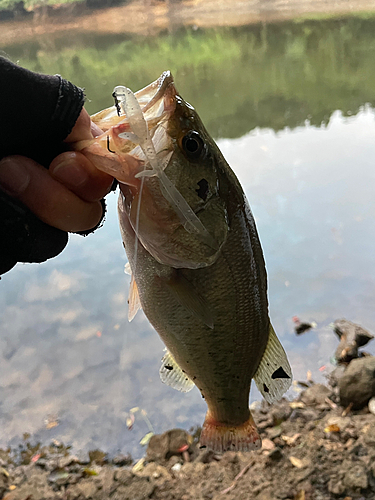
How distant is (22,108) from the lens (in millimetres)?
1112

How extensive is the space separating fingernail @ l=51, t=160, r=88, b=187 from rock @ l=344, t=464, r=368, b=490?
9.09 feet

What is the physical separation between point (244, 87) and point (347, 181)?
7217 millimetres

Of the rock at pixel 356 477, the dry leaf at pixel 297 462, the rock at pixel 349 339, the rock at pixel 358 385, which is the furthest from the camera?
the rock at pixel 349 339

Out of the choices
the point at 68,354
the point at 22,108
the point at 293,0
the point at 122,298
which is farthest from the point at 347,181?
the point at 293,0

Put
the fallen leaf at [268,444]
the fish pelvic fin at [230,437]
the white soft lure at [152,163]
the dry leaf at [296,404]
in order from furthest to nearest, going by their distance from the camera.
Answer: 1. the dry leaf at [296,404]
2. the fallen leaf at [268,444]
3. the fish pelvic fin at [230,437]
4. the white soft lure at [152,163]

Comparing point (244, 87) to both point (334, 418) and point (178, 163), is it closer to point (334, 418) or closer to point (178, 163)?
point (334, 418)

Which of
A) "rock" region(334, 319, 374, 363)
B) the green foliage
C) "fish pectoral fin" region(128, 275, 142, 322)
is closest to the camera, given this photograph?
"fish pectoral fin" region(128, 275, 142, 322)

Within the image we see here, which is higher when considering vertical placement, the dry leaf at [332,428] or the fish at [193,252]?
the fish at [193,252]

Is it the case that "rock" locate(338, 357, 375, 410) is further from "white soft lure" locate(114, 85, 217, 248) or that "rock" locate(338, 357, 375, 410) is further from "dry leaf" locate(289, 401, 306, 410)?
"white soft lure" locate(114, 85, 217, 248)

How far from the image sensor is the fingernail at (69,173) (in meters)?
1.15

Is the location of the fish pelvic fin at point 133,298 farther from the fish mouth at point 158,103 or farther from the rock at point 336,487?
the rock at point 336,487

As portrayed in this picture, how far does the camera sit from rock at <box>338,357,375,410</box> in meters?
3.59

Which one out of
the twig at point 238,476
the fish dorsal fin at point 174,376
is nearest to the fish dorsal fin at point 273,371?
the fish dorsal fin at point 174,376

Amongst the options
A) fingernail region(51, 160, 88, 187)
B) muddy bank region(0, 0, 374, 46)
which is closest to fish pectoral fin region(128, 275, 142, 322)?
fingernail region(51, 160, 88, 187)
